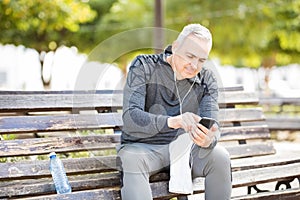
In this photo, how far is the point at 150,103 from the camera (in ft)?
12.0

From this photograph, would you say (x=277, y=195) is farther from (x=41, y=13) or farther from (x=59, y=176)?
(x=41, y=13)

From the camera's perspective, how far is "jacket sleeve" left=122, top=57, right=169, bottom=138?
346cm

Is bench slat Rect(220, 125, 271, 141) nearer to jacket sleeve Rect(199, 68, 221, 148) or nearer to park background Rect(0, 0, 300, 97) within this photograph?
jacket sleeve Rect(199, 68, 221, 148)

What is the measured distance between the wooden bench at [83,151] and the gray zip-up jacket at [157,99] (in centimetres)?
27

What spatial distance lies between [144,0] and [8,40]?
4.52m

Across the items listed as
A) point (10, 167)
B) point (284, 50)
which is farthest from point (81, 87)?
point (284, 50)

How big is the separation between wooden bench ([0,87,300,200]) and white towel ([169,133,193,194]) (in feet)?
0.31

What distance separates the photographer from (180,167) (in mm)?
3582

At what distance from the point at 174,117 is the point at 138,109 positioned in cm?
22

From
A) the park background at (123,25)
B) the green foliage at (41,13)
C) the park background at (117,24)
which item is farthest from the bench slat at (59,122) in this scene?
the green foliage at (41,13)

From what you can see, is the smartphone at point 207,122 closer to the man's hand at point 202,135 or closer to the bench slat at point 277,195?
the man's hand at point 202,135

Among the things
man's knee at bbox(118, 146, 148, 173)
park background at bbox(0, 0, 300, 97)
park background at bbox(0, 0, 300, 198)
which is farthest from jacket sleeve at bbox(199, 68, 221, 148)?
park background at bbox(0, 0, 300, 97)

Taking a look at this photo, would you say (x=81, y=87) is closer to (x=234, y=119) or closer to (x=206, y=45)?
(x=206, y=45)

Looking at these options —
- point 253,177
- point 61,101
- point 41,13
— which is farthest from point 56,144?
point 41,13
